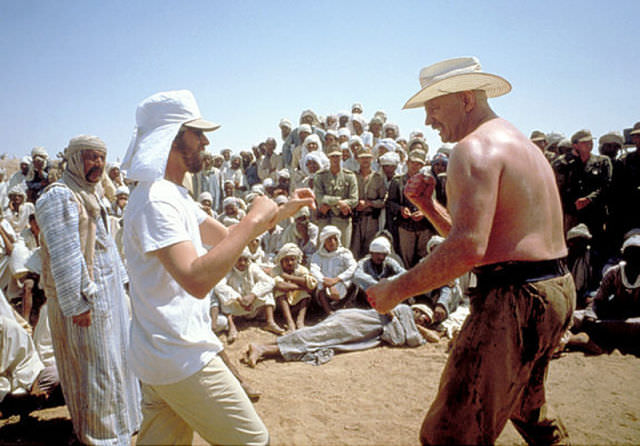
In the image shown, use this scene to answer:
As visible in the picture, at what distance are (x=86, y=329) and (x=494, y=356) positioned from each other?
2.65m

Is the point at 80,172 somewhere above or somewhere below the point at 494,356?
above

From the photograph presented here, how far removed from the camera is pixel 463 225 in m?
1.71

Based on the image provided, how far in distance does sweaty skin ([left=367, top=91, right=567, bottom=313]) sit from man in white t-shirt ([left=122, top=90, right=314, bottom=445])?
26.8 inches

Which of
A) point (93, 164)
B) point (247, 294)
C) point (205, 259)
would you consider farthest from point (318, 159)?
point (205, 259)

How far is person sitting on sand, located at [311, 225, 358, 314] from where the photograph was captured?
706 centimetres

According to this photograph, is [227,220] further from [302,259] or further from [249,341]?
Result: [249,341]

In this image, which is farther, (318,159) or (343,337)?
(318,159)

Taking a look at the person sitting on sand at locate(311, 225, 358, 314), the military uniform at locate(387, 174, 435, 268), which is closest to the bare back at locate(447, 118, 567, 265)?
the person sitting on sand at locate(311, 225, 358, 314)

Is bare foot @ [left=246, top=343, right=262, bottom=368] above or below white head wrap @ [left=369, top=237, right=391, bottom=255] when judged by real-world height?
below

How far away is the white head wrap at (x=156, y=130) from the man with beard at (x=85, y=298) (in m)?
1.35

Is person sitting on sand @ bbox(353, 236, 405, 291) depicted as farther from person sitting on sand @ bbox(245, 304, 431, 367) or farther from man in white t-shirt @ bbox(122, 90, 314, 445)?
man in white t-shirt @ bbox(122, 90, 314, 445)

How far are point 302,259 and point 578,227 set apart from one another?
450cm

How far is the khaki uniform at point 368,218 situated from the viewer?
8.11m

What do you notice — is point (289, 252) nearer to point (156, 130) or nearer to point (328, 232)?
point (328, 232)
